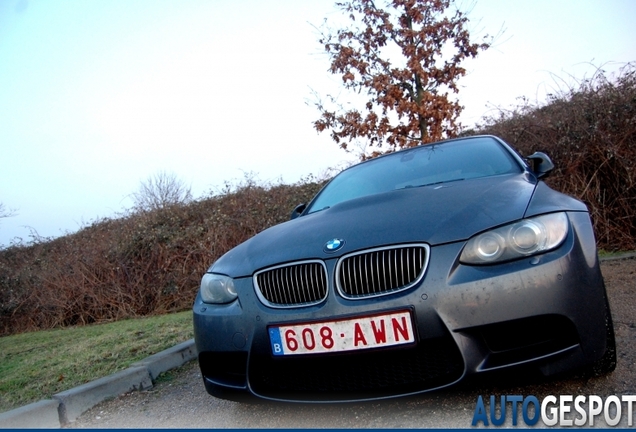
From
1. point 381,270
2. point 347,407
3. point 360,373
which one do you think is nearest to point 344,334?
point 360,373

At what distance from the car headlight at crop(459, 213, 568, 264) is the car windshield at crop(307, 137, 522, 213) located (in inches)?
40.1

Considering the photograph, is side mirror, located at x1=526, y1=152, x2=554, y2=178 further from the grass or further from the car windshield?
the grass

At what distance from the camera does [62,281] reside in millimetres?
9547

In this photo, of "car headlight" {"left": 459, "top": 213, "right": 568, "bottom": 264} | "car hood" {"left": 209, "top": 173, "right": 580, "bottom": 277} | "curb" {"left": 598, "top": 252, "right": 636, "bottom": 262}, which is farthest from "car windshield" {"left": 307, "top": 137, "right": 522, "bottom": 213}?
"curb" {"left": 598, "top": 252, "right": 636, "bottom": 262}

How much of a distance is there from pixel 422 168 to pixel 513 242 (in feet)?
5.08

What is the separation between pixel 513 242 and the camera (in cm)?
208

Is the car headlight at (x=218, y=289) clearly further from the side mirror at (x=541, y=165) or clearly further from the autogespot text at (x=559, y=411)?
the side mirror at (x=541, y=165)

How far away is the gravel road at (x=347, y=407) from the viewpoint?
2197 millimetres

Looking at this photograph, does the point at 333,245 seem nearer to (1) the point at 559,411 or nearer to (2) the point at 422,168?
(1) the point at 559,411

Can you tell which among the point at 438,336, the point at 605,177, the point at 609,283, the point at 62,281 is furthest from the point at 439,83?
the point at 438,336

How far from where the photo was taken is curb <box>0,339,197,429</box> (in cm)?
287

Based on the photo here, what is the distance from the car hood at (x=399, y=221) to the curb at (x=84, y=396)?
1.25m

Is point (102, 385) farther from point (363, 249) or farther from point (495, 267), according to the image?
point (495, 267)

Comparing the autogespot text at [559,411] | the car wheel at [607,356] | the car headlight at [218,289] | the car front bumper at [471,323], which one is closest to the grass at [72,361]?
the car headlight at [218,289]
